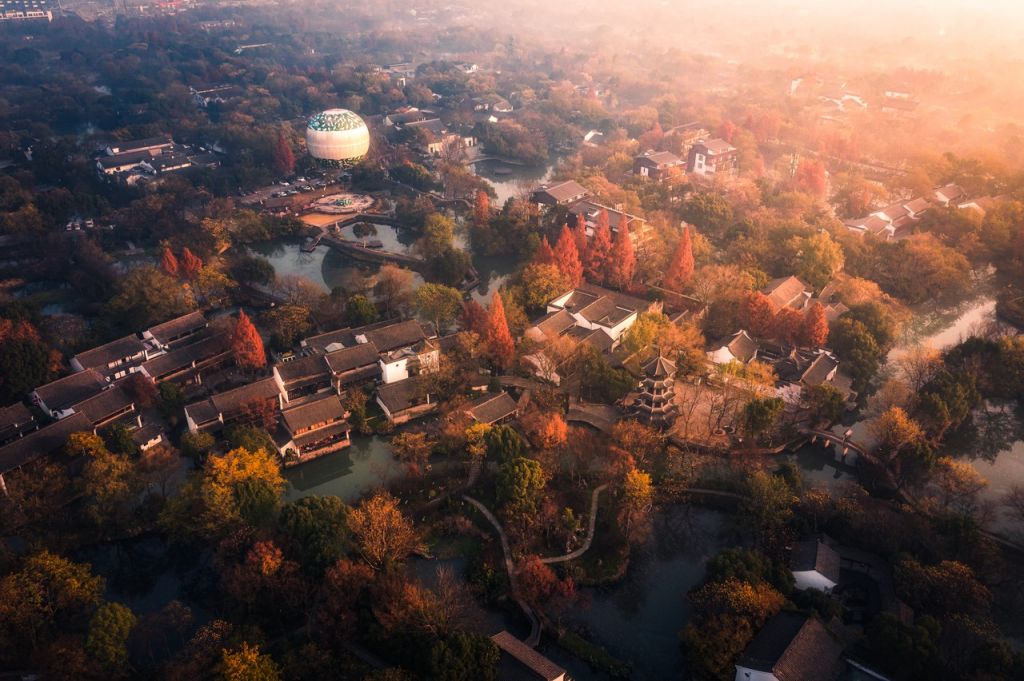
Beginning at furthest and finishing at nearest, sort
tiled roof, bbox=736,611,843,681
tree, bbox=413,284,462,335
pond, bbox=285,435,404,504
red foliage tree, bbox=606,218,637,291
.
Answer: red foliage tree, bbox=606,218,637,291, tree, bbox=413,284,462,335, pond, bbox=285,435,404,504, tiled roof, bbox=736,611,843,681

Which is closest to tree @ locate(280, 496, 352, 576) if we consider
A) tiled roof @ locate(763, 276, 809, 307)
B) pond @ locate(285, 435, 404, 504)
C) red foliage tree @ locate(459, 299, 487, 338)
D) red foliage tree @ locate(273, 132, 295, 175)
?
pond @ locate(285, 435, 404, 504)

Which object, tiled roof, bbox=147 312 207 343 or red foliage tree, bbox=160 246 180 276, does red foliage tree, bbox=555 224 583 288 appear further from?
red foliage tree, bbox=160 246 180 276

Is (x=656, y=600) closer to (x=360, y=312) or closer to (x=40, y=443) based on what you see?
(x=360, y=312)

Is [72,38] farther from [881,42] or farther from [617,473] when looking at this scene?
[881,42]

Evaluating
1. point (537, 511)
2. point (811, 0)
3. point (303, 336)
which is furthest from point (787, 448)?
point (811, 0)

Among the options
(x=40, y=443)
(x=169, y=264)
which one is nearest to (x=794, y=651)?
(x=40, y=443)

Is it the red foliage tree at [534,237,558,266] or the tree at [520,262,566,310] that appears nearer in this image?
the tree at [520,262,566,310]

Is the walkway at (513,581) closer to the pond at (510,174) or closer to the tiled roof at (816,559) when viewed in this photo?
the tiled roof at (816,559)
